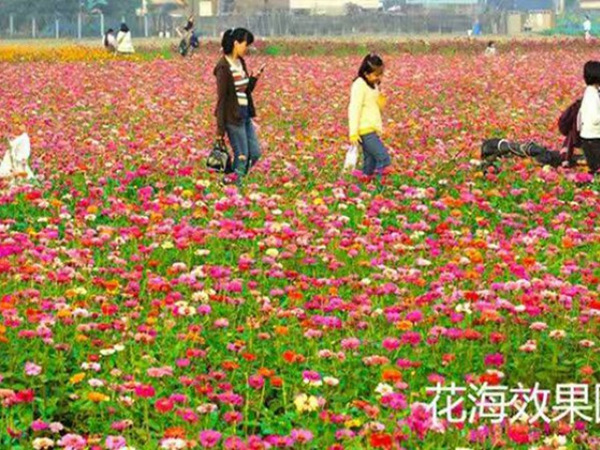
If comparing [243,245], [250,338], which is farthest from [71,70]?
[250,338]

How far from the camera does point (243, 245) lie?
→ 28.6 feet

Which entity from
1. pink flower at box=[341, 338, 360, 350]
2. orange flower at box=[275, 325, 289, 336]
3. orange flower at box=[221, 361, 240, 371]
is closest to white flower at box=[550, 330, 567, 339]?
pink flower at box=[341, 338, 360, 350]

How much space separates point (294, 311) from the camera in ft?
21.6

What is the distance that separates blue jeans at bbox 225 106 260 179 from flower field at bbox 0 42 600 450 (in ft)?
0.55

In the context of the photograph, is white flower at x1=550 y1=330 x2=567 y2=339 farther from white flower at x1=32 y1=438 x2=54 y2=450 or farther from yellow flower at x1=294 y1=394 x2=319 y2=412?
white flower at x1=32 y1=438 x2=54 y2=450

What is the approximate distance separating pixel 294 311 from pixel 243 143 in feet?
16.6

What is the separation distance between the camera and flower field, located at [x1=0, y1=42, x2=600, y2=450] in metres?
5.33

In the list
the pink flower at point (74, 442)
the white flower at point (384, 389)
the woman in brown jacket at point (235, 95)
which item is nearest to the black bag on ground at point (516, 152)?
the woman in brown jacket at point (235, 95)

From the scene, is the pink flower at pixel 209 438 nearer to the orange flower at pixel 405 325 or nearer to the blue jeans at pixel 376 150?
the orange flower at pixel 405 325

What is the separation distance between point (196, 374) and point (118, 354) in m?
0.43

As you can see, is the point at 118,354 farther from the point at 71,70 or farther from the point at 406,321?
the point at 71,70

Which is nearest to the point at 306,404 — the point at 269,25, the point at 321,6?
the point at 269,25

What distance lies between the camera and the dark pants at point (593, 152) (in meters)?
11.6

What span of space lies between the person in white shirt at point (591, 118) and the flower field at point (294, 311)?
32 centimetres
